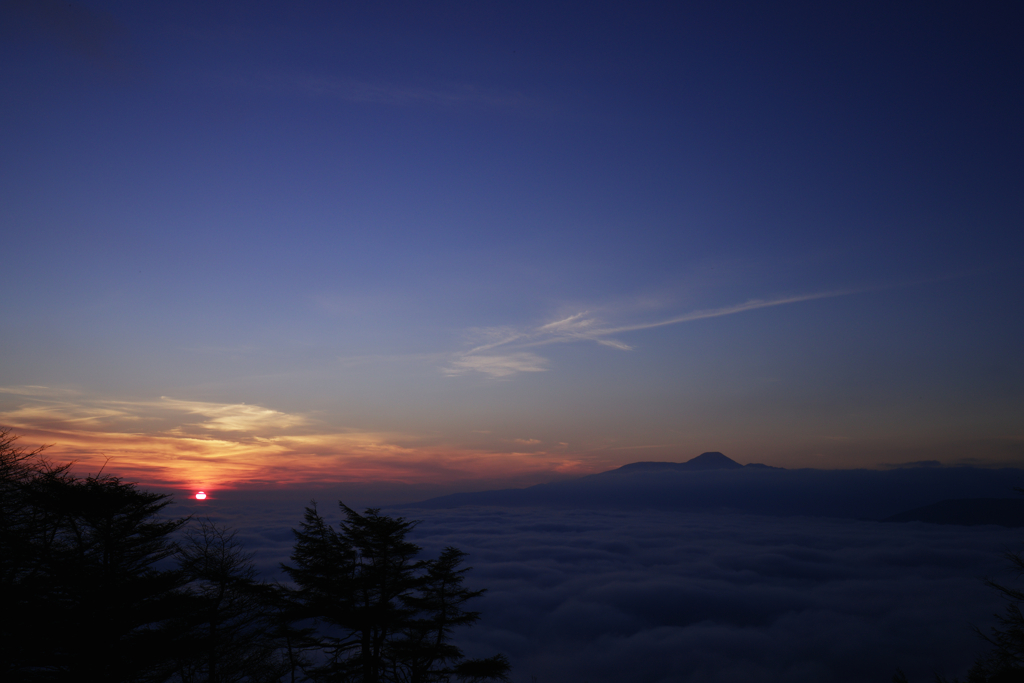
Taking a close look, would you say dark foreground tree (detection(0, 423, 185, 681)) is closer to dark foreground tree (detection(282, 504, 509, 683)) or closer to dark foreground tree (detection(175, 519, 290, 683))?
dark foreground tree (detection(175, 519, 290, 683))

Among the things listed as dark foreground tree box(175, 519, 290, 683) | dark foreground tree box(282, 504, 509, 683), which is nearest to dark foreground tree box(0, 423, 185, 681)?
dark foreground tree box(175, 519, 290, 683)

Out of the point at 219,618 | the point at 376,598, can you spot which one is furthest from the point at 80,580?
the point at 376,598

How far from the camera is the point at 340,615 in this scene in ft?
59.7

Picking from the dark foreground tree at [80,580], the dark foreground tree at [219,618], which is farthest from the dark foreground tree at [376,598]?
the dark foreground tree at [80,580]

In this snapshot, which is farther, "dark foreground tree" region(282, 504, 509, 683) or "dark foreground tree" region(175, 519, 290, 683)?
"dark foreground tree" region(282, 504, 509, 683)

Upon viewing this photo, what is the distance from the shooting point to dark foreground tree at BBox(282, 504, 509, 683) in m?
18.2

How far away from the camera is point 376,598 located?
64.7 ft

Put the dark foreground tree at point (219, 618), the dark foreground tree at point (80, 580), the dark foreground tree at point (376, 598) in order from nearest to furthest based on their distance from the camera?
the dark foreground tree at point (80, 580)
the dark foreground tree at point (219, 618)
the dark foreground tree at point (376, 598)

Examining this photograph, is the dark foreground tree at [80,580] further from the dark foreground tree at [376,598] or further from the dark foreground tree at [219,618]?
the dark foreground tree at [376,598]

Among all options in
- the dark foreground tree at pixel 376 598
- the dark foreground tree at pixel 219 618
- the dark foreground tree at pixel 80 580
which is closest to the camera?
the dark foreground tree at pixel 80 580

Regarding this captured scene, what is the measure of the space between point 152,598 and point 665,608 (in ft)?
579

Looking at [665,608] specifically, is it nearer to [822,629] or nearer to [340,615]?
[822,629]

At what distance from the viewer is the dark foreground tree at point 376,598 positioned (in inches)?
718

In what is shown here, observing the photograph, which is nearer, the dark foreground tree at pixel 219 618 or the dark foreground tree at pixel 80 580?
the dark foreground tree at pixel 80 580
